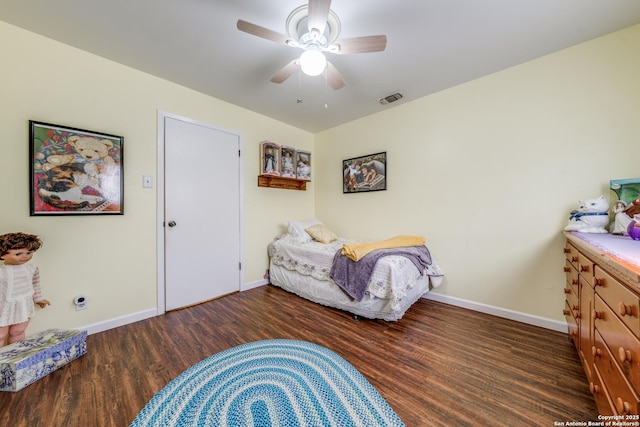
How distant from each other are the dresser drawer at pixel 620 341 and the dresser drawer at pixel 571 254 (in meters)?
0.60

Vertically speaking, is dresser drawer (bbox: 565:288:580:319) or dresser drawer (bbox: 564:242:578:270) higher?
dresser drawer (bbox: 564:242:578:270)

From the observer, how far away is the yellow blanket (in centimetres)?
233

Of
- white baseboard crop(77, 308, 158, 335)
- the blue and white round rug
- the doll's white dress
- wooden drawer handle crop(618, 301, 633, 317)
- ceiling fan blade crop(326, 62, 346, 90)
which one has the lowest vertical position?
the blue and white round rug

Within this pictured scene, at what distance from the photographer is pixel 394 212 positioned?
122 inches

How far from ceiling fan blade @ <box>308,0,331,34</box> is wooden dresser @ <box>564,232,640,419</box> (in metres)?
1.76

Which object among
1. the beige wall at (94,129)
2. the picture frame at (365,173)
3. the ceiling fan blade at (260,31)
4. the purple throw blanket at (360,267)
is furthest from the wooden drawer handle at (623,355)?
the beige wall at (94,129)

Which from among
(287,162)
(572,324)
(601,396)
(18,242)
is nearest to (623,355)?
(601,396)

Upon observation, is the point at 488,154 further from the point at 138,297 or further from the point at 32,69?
the point at 32,69

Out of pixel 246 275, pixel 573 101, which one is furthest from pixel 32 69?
pixel 573 101

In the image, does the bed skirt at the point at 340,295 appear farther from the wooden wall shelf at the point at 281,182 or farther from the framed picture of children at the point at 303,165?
the framed picture of children at the point at 303,165

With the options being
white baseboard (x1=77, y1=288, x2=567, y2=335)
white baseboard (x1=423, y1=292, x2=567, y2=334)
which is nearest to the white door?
white baseboard (x1=77, y1=288, x2=567, y2=335)

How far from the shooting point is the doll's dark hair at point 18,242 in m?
1.56

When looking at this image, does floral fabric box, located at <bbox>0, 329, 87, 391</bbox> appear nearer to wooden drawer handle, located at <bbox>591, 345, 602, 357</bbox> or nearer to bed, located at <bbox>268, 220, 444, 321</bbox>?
bed, located at <bbox>268, 220, 444, 321</bbox>

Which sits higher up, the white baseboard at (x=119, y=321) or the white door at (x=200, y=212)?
the white door at (x=200, y=212)
